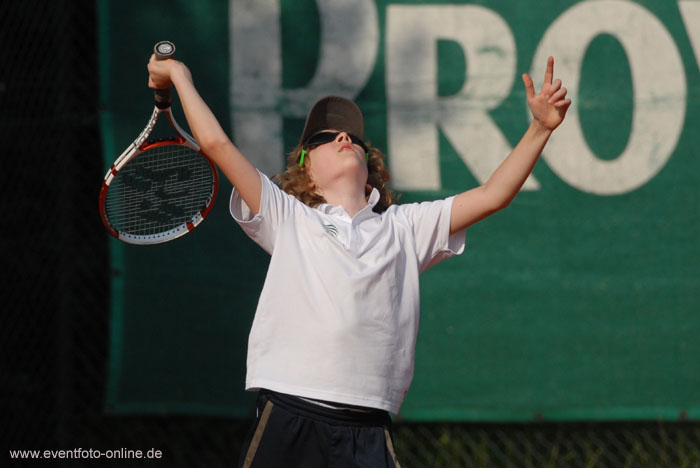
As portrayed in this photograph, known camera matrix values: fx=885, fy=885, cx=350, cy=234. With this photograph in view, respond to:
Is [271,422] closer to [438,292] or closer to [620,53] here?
[438,292]

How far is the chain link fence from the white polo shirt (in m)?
Answer: 1.71

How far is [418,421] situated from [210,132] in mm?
1969

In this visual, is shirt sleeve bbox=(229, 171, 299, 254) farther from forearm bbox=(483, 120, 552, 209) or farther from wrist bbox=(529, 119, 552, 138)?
wrist bbox=(529, 119, 552, 138)

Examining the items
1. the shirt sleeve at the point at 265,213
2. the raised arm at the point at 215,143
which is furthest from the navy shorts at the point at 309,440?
the raised arm at the point at 215,143

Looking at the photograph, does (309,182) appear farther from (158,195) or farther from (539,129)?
(539,129)

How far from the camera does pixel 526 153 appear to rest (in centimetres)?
236

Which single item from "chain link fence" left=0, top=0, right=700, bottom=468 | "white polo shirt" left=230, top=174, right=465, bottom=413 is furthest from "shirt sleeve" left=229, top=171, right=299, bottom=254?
"chain link fence" left=0, top=0, right=700, bottom=468

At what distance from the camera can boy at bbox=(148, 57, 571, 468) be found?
2271 millimetres

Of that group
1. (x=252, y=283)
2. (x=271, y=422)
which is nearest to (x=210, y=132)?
(x=271, y=422)

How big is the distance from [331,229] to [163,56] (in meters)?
0.66

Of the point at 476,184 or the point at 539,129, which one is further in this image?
the point at 476,184

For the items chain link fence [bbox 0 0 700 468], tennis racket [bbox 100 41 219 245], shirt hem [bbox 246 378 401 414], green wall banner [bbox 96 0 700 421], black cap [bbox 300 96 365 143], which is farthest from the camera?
chain link fence [bbox 0 0 700 468]

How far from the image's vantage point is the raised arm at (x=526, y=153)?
2.32m

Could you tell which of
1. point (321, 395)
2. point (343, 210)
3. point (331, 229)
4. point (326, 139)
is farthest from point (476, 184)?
point (321, 395)
